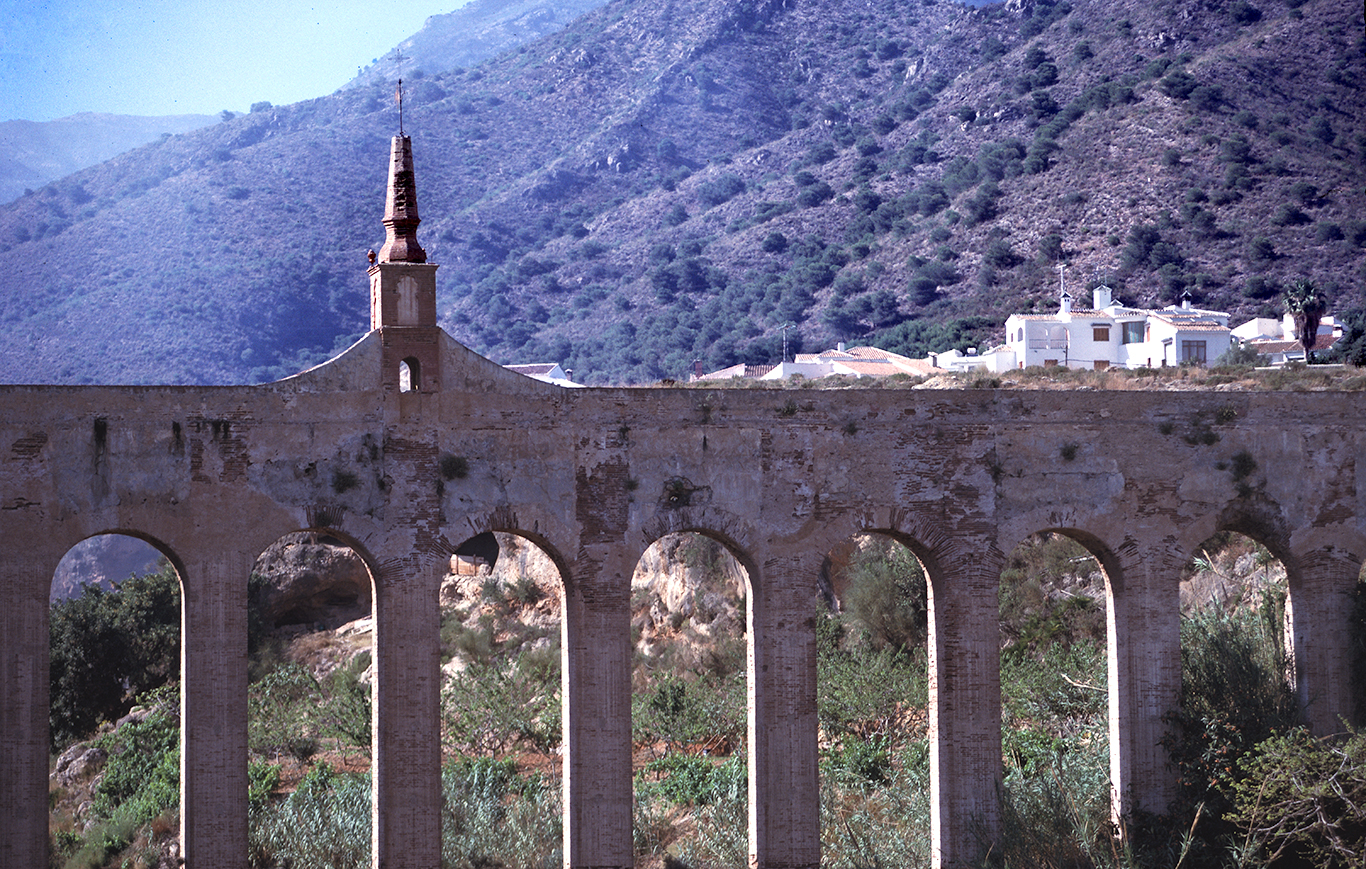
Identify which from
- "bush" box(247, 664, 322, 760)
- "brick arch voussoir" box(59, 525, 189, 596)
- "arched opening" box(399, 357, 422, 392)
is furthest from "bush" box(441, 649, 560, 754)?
"brick arch voussoir" box(59, 525, 189, 596)

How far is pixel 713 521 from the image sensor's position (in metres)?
13.2

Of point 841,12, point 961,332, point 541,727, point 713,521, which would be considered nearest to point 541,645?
point 541,727

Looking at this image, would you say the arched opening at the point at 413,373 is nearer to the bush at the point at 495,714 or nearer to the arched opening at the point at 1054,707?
the arched opening at the point at 1054,707

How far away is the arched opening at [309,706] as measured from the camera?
608 inches

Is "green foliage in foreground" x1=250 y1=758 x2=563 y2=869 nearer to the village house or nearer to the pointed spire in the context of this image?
the pointed spire

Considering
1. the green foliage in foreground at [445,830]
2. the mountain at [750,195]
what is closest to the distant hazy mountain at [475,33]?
the mountain at [750,195]

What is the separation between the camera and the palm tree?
4388cm

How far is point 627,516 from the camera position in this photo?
1303 cm

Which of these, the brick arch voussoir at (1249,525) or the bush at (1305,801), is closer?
the bush at (1305,801)

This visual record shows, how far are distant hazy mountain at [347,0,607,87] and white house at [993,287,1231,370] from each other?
7781 centimetres

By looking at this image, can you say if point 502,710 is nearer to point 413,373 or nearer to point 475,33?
point 413,373

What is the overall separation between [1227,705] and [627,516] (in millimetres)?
7264

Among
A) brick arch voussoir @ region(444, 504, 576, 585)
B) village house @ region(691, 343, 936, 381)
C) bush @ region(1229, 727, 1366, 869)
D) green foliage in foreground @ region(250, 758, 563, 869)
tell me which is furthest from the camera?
village house @ region(691, 343, 936, 381)

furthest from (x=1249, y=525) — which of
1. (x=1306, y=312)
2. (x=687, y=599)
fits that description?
(x=1306, y=312)
